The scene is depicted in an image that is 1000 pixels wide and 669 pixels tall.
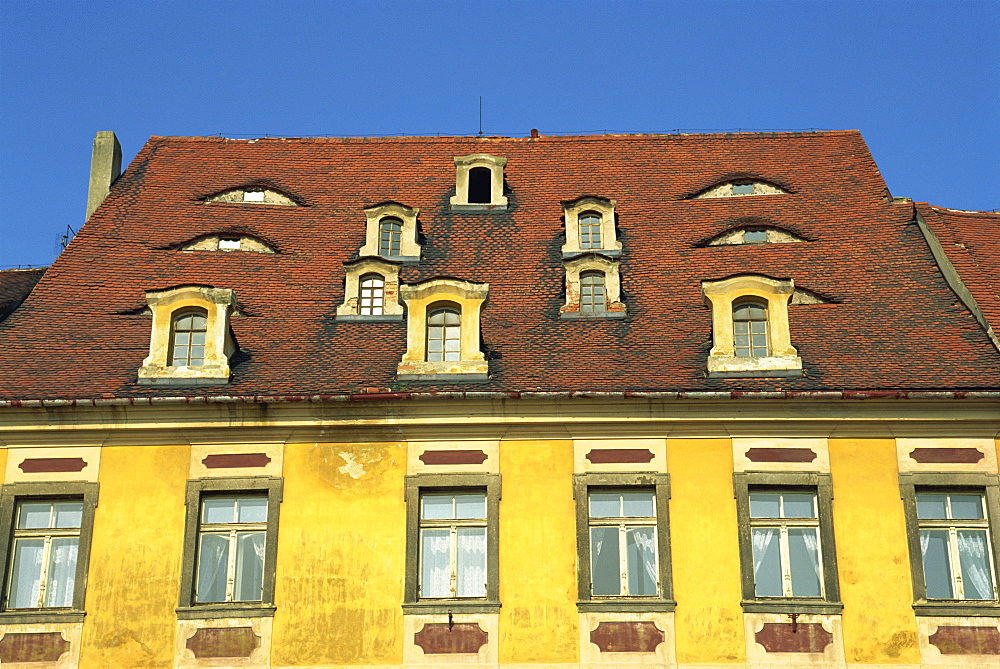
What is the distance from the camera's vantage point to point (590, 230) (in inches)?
967

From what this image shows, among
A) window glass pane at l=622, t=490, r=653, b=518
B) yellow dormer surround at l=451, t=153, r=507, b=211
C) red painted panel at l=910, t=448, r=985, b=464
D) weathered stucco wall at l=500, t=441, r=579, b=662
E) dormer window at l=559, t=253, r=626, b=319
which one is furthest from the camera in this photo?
yellow dormer surround at l=451, t=153, r=507, b=211

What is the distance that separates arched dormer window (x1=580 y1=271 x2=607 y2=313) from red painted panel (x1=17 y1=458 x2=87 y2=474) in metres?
8.45

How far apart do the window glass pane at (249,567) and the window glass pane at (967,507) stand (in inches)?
399

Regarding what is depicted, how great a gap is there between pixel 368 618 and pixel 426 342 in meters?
4.49

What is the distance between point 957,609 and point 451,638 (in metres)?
7.11

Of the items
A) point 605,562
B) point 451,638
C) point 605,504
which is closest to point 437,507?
point 451,638

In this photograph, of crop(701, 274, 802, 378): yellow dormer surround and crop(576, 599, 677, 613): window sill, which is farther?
crop(701, 274, 802, 378): yellow dormer surround

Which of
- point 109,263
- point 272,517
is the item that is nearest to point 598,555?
point 272,517

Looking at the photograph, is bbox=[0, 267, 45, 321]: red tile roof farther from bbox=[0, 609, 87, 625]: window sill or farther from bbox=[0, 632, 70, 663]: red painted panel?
bbox=[0, 632, 70, 663]: red painted panel

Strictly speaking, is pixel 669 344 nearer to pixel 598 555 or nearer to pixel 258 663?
pixel 598 555

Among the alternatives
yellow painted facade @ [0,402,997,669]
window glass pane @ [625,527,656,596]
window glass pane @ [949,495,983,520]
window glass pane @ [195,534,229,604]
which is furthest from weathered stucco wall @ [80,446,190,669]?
window glass pane @ [949,495,983,520]

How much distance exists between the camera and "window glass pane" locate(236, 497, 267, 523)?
64.5ft

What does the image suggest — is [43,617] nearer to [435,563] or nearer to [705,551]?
[435,563]

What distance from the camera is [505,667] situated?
731 inches
